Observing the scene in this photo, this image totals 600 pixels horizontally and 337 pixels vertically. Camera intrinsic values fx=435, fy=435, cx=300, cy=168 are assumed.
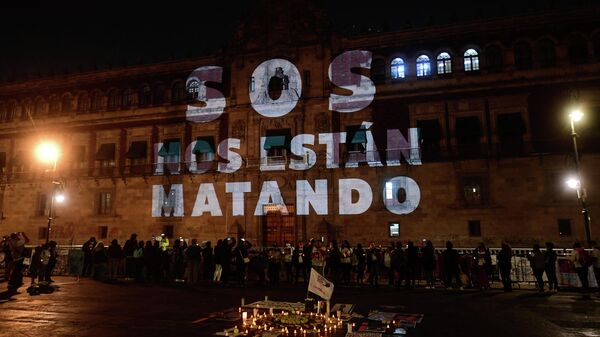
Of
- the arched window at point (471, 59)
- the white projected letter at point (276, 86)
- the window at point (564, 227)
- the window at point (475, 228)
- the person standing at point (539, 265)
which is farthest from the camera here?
the white projected letter at point (276, 86)

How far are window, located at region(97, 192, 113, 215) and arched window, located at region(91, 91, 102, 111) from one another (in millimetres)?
6452

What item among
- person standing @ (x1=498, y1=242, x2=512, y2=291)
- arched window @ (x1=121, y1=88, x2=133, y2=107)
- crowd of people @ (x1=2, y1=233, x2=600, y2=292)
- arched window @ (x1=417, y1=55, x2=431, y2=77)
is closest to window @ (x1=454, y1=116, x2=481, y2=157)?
arched window @ (x1=417, y1=55, x2=431, y2=77)

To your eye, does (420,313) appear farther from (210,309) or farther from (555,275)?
(555,275)

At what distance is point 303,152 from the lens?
26.8 meters

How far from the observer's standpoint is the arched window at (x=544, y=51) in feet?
79.9

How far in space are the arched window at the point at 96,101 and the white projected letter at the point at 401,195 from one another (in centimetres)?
2161

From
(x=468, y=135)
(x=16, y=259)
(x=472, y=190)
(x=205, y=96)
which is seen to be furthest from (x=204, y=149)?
(x=472, y=190)

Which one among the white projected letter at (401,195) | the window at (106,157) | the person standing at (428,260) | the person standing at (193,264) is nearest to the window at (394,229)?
the white projected letter at (401,195)

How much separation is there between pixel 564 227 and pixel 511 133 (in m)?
5.65

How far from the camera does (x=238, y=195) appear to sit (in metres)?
27.3

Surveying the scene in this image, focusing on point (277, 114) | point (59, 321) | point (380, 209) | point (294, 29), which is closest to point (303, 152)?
point (277, 114)

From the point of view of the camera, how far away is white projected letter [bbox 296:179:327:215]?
85.3 ft

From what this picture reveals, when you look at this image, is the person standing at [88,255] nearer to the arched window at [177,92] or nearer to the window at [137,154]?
the window at [137,154]

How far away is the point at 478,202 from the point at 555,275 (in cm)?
968
